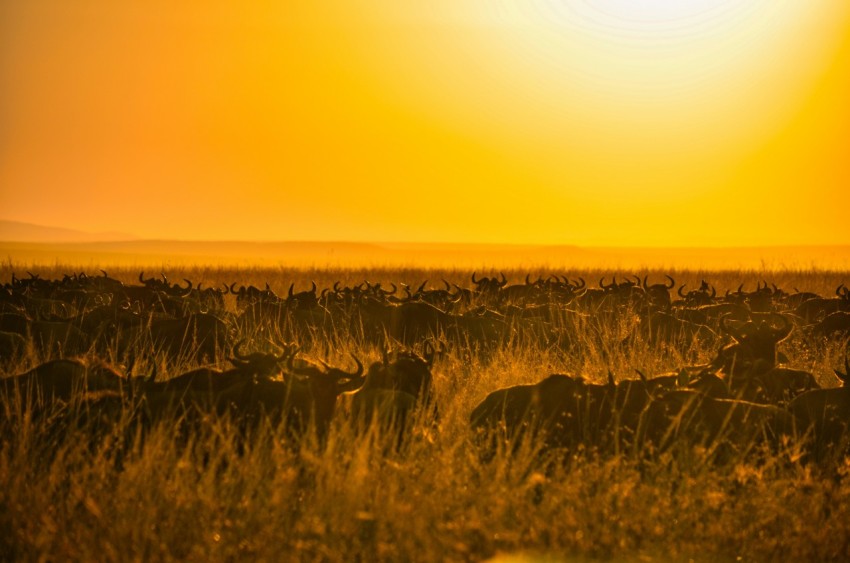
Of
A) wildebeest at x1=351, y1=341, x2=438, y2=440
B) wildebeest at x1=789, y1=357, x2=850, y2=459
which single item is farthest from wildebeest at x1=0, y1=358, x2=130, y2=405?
wildebeest at x1=789, y1=357, x2=850, y2=459

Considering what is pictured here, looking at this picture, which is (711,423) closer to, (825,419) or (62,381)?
(825,419)

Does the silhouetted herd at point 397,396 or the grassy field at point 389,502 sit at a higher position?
the silhouetted herd at point 397,396

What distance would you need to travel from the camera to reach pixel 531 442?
6.36m

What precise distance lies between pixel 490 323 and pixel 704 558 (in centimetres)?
751

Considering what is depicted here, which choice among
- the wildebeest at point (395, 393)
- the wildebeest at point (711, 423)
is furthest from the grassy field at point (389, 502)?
the wildebeest at point (395, 393)

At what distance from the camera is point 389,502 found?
16.8ft

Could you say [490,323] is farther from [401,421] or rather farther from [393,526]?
[393,526]

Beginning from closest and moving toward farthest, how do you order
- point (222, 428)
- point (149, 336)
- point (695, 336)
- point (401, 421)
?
point (222, 428), point (401, 421), point (149, 336), point (695, 336)

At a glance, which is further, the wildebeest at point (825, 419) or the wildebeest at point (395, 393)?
the wildebeest at point (395, 393)

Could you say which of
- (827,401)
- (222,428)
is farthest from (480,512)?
(827,401)

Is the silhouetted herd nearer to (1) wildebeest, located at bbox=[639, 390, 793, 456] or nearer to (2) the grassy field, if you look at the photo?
(1) wildebeest, located at bbox=[639, 390, 793, 456]

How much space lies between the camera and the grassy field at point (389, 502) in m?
4.82

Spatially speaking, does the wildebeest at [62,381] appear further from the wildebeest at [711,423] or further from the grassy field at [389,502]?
the wildebeest at [711,423]

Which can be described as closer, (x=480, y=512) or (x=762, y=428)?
(x=480, y=512)
